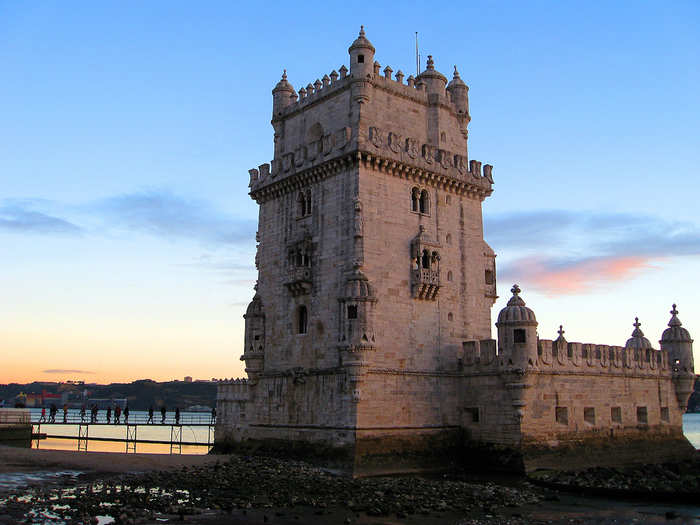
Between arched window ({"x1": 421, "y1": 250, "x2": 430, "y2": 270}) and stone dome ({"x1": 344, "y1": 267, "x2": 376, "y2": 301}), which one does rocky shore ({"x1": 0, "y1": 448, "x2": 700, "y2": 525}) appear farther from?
arched window ({"x1": 421, "y1": 250, "x2": 430, "y2": 270})

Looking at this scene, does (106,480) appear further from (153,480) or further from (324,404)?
(324,404)

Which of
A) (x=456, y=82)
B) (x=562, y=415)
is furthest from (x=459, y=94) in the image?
(x=562, y=415)

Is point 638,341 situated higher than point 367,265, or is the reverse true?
point 367,265

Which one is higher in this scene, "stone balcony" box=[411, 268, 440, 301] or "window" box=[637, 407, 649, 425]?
"stone balcony" box=[411, 268, 440, 301]

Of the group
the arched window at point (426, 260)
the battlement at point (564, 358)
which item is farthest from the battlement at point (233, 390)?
the battlement at point (564, 358)

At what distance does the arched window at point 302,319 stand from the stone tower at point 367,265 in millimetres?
76

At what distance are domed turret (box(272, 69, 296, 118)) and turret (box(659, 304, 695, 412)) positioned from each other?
28.2 m

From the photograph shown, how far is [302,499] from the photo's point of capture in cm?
2367

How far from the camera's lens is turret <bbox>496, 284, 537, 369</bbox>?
32344 mm

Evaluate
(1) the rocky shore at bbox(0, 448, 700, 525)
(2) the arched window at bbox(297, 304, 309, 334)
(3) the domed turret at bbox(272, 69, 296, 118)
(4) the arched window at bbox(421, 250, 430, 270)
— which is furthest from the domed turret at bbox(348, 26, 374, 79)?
(1) the rocky shore at bbox(0, 448, 700, 525)

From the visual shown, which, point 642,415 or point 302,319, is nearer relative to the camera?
point 302,319

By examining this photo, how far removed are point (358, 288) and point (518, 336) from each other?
840 cm

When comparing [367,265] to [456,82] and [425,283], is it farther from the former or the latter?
[456,82]

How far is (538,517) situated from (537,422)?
10306 millimetres
